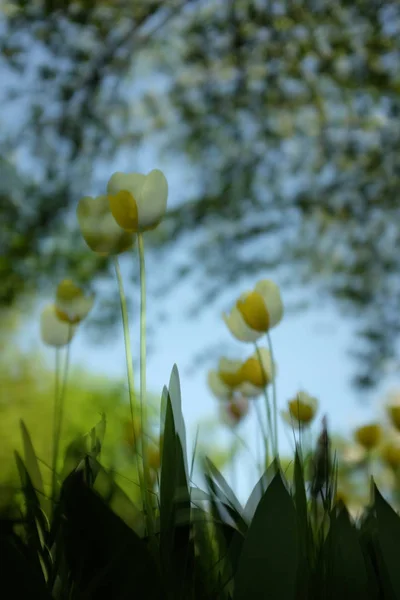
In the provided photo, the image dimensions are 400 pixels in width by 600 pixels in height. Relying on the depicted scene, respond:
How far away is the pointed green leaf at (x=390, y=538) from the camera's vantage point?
0.42 metres

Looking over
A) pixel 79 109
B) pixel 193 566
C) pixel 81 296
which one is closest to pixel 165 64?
pixel 79 109

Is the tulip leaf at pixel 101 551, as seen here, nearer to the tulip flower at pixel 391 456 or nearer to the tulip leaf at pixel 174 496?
the tulip leaf at pixel 174 496

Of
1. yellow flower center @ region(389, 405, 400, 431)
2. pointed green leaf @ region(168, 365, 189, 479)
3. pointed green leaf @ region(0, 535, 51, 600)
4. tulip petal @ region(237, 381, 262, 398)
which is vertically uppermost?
tulip petal @ region(237, 381, 262, 398)

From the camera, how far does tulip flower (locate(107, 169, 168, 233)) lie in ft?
1.98

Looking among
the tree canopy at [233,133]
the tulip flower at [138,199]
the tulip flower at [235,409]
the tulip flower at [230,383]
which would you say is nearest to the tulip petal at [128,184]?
the tulip flower at [138,199]

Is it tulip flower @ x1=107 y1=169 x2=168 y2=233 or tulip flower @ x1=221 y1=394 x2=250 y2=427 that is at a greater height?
tulip flower @ x1=107 y1=169 x2=168 y2=233

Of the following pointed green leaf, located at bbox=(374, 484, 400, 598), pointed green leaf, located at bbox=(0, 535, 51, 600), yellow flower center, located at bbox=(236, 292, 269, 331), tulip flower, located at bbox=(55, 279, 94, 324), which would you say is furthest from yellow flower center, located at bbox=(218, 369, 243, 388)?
pointed green leaf, located at bbox=(0, 535, 51, 600)

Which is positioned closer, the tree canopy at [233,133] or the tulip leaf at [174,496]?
the tulip leaf at [174,496]

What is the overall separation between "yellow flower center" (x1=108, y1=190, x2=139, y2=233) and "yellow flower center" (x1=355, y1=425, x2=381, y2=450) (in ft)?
1.62

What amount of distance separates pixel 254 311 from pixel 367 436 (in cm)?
30

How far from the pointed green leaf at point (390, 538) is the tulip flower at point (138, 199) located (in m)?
0.30

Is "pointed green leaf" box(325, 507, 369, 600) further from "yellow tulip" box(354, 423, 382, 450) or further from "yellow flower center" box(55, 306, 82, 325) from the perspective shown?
A: "yellow tulip" box(354, 423, 382, 450)

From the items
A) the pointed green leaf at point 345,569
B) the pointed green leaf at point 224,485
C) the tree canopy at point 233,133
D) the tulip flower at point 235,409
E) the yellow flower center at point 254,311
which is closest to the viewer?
the pointed green leaf at point 345,569

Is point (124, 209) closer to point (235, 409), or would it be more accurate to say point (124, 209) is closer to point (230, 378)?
point (230, 378)
